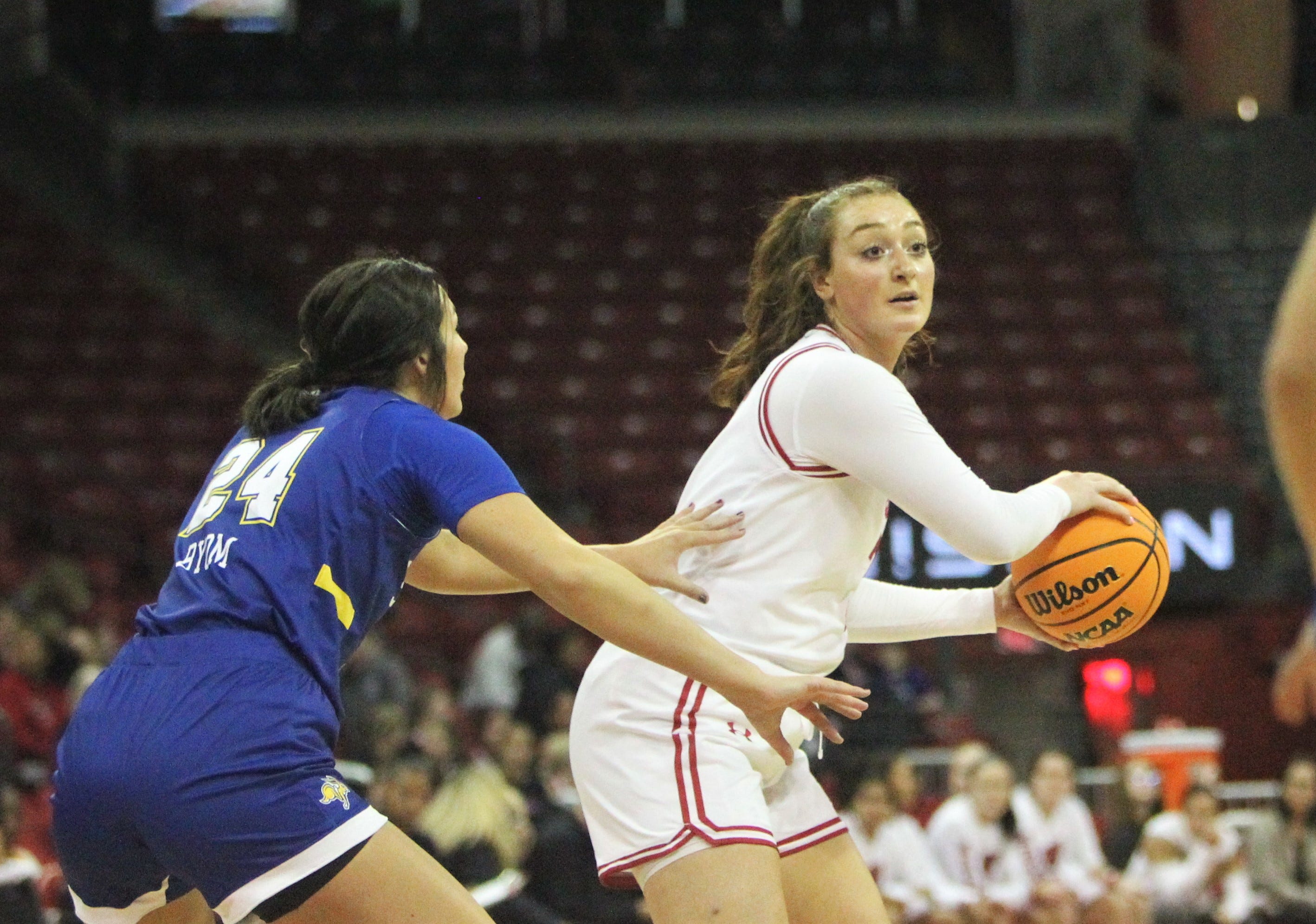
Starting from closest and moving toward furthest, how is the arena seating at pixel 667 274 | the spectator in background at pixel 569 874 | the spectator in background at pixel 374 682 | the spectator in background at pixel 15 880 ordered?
the spectator in background at pixel 15 880, the spectator in background at pixel 569 874, the spectator in background at pixel 374 682, the arena seating at pixel 667 274

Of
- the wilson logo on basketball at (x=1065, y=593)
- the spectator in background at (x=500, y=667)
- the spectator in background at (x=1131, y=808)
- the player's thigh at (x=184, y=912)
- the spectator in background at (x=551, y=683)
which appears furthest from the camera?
the spectator in background at (x=500, y=667)

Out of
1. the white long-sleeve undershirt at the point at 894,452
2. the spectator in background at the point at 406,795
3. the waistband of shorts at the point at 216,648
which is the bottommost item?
the spectator in background at the point at 406,795

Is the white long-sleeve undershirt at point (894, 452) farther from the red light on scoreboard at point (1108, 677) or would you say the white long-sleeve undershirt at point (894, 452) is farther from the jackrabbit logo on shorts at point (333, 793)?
the red light on scoreboard at point (1108, 677)

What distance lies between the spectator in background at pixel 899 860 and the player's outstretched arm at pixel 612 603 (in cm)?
502

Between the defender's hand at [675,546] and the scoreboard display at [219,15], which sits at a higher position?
the scoreboard display at [219,15]

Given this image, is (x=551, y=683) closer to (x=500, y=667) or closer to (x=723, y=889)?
(x=500, y=667)

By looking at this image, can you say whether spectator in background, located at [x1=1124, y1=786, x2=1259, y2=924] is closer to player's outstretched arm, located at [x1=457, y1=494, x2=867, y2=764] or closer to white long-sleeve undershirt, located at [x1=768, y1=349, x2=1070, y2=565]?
white long-sleeve undershirt, located at [x1=768, y1=349, x2=1070, y2=565]

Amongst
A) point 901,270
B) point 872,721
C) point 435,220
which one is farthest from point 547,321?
point 901,270

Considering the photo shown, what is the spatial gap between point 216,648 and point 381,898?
0.43 metres

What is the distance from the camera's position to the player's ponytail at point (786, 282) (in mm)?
3119

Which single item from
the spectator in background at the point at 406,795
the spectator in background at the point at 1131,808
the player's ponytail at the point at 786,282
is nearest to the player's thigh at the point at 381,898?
the player's ponytail at the point at 786,282

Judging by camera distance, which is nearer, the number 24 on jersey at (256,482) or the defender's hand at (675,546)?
the number 24 on jersey at (256,482)

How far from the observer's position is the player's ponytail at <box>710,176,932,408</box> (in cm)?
312

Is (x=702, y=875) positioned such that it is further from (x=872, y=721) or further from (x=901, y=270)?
(x=872, y=721)
